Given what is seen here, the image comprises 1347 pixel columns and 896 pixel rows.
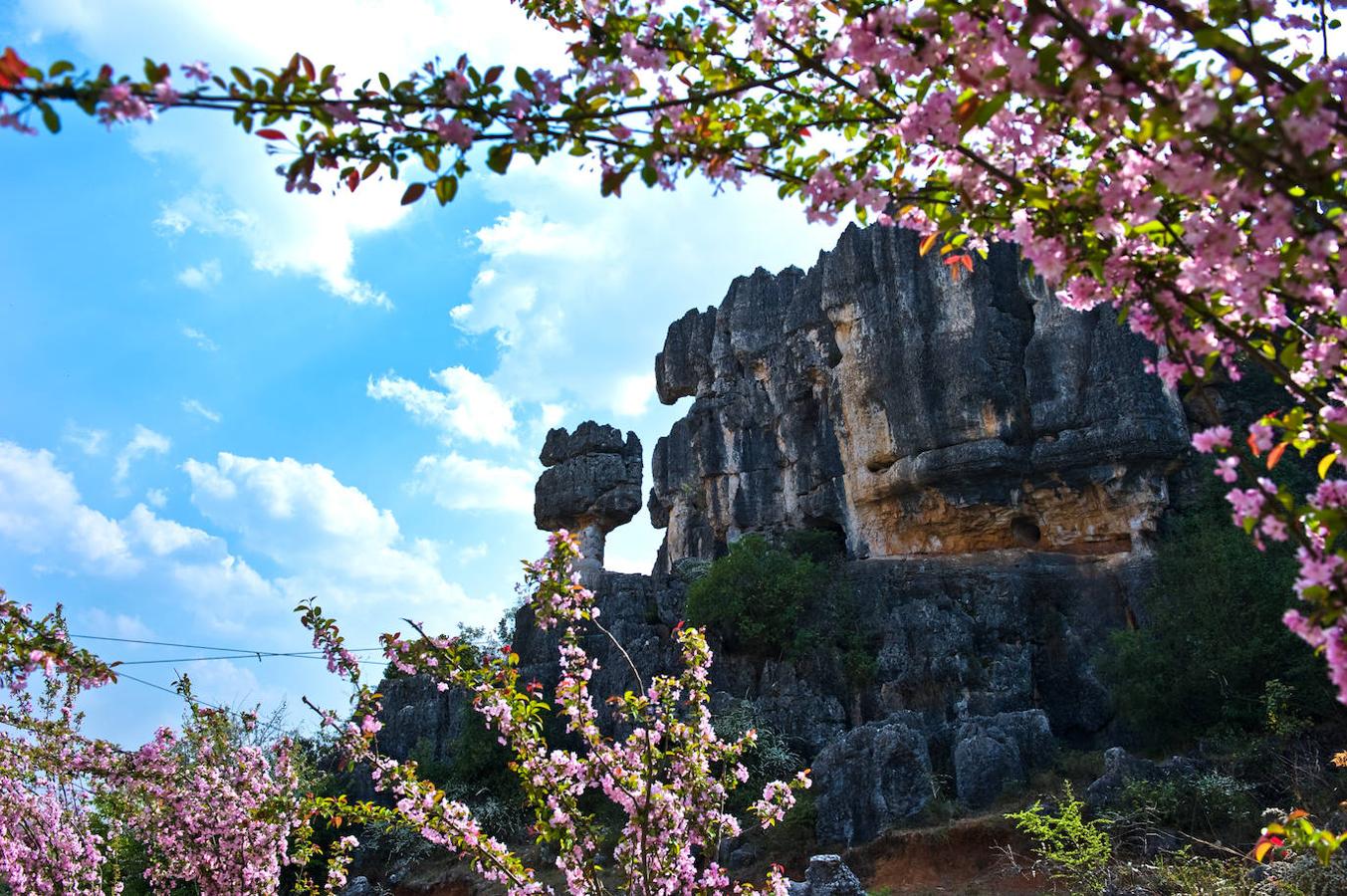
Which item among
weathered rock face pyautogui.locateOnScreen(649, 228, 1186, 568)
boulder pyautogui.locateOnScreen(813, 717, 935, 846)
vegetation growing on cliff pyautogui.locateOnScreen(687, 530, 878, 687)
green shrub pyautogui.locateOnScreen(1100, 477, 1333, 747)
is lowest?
boulder pyautogui.locateOnScreen(813, 717, 935, 846)

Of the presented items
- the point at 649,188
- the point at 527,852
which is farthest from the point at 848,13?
the point at 527,852

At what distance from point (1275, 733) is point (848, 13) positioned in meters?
19.4

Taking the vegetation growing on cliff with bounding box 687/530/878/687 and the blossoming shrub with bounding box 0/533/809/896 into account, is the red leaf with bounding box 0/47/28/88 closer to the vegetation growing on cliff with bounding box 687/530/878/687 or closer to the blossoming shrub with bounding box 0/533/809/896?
the blossoming shrub with bounding box 0/533/809/896

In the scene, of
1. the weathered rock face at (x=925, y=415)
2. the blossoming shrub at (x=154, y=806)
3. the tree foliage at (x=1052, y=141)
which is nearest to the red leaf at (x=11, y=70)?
the tree foliage at (x=1052, y=141)

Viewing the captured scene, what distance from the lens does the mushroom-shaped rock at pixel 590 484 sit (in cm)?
3912

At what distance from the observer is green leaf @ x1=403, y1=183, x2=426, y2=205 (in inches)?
119

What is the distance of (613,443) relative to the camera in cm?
4053

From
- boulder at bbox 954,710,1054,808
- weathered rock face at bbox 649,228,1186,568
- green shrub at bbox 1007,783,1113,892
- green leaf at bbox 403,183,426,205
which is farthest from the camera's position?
weathered rock face at bbox 649,228,1186,568

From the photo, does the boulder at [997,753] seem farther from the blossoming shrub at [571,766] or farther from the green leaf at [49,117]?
the green leaf at [49,117]

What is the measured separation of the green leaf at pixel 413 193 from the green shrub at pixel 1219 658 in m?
19.9

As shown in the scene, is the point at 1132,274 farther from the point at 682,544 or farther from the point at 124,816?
the point at 682,544

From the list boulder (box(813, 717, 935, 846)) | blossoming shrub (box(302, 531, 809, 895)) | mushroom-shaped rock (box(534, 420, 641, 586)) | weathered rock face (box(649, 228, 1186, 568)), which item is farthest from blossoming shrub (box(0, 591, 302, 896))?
mushroom-shaped rock (box(534, 420, 641, 586))

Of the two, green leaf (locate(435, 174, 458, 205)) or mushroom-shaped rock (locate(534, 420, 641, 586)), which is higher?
mushroom-shaped rock (locate(534, 420, 641, 586))

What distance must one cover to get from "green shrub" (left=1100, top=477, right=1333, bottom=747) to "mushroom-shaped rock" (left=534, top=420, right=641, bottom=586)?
19.8m
